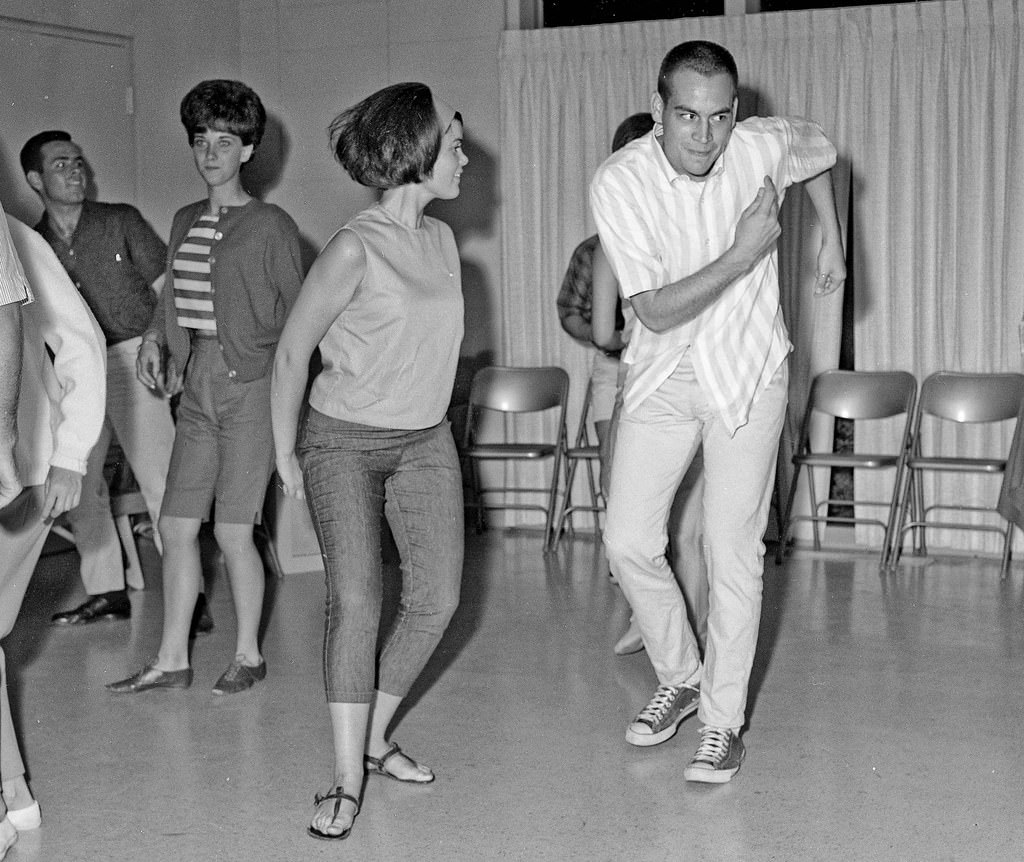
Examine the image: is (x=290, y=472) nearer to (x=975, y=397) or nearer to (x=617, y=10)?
(x=975, y=397)

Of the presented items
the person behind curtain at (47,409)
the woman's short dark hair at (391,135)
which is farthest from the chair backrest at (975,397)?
the person behind curtain at (47,409)

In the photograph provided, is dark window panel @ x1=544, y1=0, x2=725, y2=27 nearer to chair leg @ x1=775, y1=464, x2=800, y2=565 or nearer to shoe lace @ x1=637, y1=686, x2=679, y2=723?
chair leg @ x1=775, y1=464, x2=800, y2=565

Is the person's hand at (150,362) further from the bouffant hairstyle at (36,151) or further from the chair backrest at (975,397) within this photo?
the chair backrest at (975,397)

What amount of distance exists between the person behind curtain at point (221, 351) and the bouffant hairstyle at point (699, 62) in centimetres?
127

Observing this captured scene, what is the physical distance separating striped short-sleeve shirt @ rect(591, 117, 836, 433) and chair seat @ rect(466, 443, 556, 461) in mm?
3193

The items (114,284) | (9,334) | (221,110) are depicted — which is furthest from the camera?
(114,284)

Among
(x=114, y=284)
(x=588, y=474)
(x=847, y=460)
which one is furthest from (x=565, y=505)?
Answer: (x=114, y=284)

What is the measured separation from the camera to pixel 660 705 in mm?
3303

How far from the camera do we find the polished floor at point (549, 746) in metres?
2.72

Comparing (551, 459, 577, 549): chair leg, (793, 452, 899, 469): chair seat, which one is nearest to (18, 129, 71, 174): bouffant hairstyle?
(551, 459, 577, 549): chair leg

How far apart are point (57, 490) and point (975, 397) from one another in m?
4.30

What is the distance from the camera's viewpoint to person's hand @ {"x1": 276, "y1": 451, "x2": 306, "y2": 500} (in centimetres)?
279

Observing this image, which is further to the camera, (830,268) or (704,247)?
(830,268)

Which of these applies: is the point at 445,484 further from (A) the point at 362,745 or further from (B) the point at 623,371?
(B) the point at 623,371
